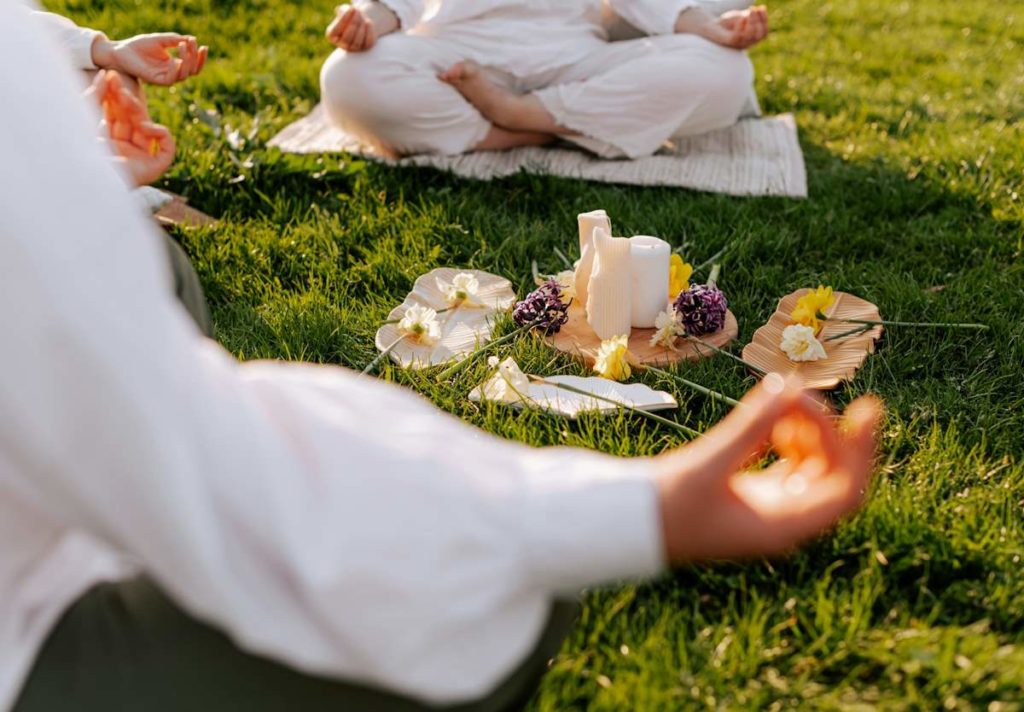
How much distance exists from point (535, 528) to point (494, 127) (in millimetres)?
2459

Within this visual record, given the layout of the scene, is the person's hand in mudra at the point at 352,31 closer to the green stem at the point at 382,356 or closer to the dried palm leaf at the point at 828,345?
the green stem at the point at 382,356

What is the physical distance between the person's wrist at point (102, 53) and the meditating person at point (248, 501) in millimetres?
1261

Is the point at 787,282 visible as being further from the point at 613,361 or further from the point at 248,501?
the point at 248,501

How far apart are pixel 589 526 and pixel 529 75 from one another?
8.46 feet

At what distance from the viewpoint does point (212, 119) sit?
114 inches

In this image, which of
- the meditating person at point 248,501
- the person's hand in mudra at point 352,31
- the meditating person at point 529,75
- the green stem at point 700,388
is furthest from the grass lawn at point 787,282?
the meditating person at point 248,501

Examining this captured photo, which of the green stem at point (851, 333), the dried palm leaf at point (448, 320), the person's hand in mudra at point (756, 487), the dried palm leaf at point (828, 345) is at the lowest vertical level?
the dried palm leaf at point (448, 320)

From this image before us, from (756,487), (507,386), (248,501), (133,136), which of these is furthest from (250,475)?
(507,386)

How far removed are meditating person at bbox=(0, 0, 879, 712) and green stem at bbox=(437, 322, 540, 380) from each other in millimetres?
1043

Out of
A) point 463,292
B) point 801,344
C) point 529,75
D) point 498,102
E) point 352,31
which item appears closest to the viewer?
point 801,344

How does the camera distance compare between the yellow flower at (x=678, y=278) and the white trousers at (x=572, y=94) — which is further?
the white trousers at (x=572, y=94)

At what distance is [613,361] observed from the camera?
6.00 feet

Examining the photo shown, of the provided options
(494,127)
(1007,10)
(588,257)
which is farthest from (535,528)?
(1007,10)

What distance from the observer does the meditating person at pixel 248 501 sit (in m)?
0.64
